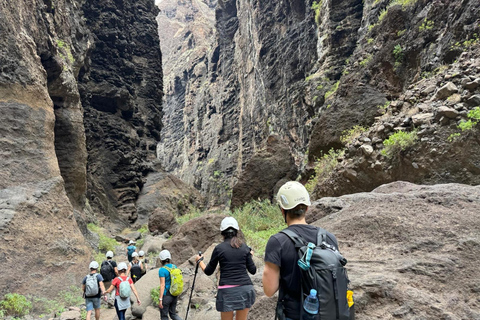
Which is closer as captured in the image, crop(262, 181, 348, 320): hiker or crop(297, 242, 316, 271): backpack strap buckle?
crop(297, 242, 316, 271): backpack strap buckle

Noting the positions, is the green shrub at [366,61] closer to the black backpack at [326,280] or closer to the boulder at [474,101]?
the boulder at [474,101]

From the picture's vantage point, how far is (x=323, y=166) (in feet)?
35.5

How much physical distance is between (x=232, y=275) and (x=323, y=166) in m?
7.89

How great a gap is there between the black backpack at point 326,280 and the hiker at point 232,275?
1752mm

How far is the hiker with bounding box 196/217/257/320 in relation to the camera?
3459 mm

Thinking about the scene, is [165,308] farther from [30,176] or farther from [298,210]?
[30,176]

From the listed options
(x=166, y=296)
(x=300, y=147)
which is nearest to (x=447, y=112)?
(x=166, y=296)

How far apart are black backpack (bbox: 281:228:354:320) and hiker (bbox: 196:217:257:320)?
1.75m

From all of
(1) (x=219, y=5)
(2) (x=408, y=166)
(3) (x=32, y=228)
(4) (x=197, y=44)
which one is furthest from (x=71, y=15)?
(4) (x=197, y=44)

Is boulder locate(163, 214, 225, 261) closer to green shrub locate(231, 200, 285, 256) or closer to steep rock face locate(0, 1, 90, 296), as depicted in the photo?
green shrub locate(231, 200, 285, 256)

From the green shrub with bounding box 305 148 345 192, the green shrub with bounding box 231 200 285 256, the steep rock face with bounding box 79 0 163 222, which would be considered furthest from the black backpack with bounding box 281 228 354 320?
the steep rock face with bounding box 79 0 163 222

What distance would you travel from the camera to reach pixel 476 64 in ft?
21.4

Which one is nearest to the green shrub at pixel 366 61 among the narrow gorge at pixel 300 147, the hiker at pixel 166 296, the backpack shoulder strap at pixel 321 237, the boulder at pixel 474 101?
the narrow gorge at pixel 300 147

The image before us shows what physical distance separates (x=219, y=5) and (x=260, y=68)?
77.3 feet
